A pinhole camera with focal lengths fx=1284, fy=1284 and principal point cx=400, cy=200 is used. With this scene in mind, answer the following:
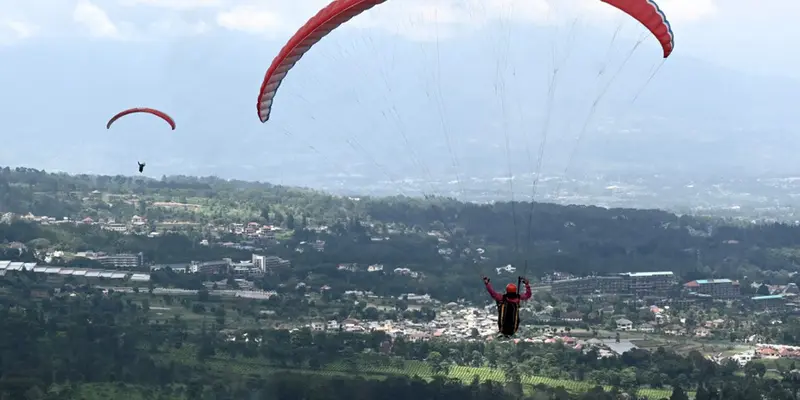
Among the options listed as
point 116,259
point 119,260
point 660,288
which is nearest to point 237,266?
point 119,260

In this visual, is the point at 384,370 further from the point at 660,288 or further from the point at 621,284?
the point at 660,288

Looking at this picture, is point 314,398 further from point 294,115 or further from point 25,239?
point 294,115

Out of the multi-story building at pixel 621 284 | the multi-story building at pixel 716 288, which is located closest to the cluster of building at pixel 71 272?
the multi-story building at pixel 621 284

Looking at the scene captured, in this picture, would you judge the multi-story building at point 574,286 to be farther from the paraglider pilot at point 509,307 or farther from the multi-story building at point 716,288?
the paraglider pilot at point 509,307

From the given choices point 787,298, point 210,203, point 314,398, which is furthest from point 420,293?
point 210,203

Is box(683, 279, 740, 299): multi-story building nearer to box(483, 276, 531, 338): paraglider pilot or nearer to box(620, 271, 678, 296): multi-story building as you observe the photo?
box(620, 271, 678, 296): multi-story building

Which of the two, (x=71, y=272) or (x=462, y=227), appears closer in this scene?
(x=71, y=272)
